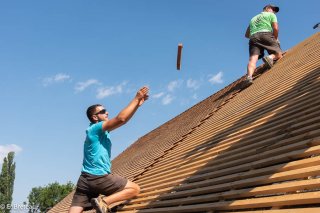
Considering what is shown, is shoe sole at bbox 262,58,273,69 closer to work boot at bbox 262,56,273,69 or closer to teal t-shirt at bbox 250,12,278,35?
work boot at bbox 262,56,273,69

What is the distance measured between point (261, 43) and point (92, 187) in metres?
4.36

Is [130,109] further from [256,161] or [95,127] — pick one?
[256,161]

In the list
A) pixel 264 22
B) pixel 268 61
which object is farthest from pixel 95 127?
pixel 264 22

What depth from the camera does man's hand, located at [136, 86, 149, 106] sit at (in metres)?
2.86

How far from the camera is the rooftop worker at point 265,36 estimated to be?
6500mm

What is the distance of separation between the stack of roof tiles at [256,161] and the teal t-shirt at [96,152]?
1.82ft

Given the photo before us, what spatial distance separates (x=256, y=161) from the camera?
2.69 m

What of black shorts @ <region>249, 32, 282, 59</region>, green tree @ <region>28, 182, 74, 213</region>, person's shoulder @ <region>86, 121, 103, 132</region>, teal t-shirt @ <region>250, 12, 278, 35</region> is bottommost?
person's shoulder @ <region>86, 121, 103, 132</region>

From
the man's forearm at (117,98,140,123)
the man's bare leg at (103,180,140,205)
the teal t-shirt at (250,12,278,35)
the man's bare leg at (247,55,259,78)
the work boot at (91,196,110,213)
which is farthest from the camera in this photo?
the teal t-shirt at (250,12,278,35)

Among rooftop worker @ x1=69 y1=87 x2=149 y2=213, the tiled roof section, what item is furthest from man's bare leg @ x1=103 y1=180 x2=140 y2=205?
the tiled roof section

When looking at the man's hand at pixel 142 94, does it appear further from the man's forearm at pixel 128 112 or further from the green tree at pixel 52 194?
the green tree at pixel 52 194

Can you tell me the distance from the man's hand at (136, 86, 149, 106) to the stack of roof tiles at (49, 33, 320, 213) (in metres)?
0.81

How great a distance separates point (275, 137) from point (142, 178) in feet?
8.05

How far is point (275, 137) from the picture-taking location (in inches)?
114
